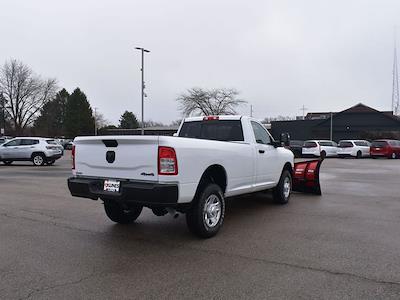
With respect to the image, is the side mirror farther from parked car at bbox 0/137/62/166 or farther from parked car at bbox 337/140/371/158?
parked car at bbox 337/140/371/158

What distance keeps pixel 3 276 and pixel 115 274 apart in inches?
47.2

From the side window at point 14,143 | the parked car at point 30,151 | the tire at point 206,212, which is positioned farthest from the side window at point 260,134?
the side window at point 14,143

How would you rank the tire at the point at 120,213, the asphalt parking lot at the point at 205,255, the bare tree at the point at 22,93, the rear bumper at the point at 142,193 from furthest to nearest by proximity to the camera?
the bare tree at the point at 22,93, the tire at the point at 120,213, the rear bumper at the point at 142,193, the asphalt parking lot at the point at 205,255

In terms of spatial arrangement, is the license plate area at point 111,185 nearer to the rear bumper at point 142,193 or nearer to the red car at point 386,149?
the rear bumper at point 142,193

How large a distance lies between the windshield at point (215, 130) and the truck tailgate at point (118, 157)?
2.48 metres

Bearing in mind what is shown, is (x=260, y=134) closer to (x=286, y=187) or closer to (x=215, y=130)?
(x=215, y=130)

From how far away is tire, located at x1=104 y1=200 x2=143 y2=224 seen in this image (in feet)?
21.6

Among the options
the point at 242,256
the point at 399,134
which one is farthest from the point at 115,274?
the point at 399,134

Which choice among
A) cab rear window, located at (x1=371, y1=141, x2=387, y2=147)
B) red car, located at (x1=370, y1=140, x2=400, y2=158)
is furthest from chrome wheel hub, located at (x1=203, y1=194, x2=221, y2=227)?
cab rear window, located at (x1=371, y1=141, x2=387, y2=147)

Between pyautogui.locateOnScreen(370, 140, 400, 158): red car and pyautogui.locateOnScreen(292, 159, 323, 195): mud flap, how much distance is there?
78.1 feet

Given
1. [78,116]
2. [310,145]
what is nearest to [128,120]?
[78,116]

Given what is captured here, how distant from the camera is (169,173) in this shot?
500 cm

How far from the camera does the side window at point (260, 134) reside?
763 cm

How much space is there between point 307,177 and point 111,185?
6377 mm
